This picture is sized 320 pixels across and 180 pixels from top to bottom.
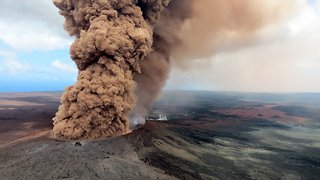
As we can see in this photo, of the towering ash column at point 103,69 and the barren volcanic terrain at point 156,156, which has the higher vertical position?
the towering ash column at point 103,69

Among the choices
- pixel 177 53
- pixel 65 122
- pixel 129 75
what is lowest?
pixel 65 122

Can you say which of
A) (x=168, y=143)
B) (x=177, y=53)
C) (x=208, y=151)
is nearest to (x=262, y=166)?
(x=208, y=151)

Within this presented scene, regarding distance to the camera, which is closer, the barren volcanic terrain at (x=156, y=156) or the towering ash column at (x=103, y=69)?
the barren volcanic terrain at (x=156, y=156)

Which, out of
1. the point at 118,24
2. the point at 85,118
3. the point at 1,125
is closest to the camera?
the point at 85,118

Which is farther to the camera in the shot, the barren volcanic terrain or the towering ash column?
the towering ash column

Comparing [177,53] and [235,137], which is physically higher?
[177,53]

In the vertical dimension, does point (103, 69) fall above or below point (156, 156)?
above

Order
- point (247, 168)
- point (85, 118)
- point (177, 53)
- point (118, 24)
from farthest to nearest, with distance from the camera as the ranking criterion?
point (177, 53), point (118, 24), point (85, 118), point (247, 168)

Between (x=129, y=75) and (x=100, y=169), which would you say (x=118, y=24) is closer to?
(x=129, y=75)

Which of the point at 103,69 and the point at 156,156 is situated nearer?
the point at 156,156

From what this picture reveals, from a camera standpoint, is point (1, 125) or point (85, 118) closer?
point (85, 118)

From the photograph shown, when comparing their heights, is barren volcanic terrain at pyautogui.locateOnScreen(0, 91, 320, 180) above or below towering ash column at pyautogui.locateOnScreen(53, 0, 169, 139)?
below
